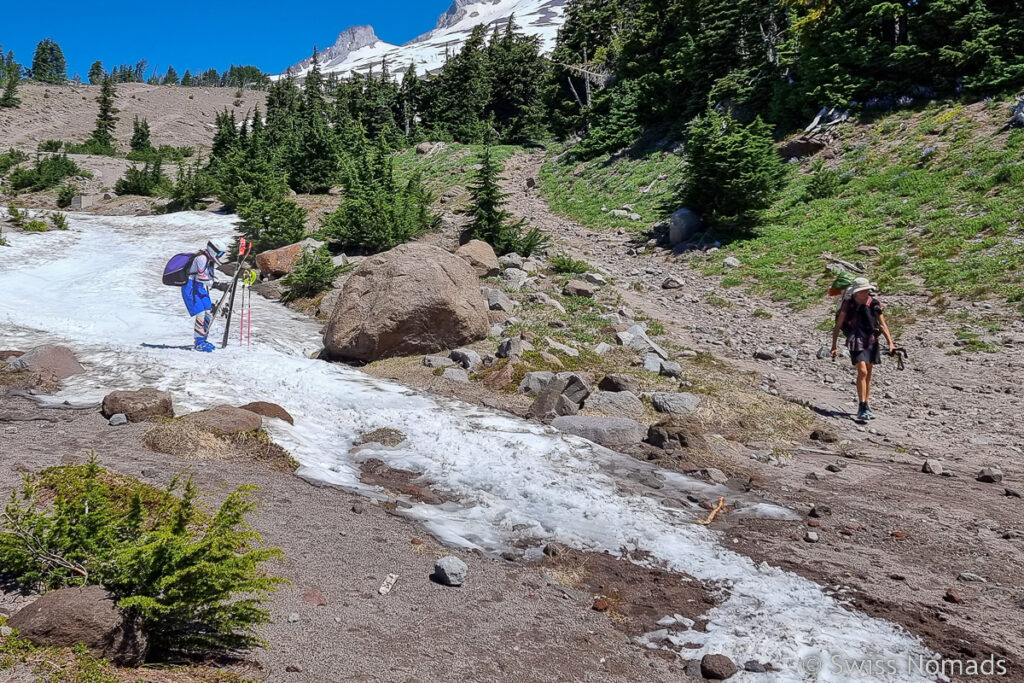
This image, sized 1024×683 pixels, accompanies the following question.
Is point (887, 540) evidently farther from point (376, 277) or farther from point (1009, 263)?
point (1009, 263)

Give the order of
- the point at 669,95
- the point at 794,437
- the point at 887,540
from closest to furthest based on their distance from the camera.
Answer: the point at 887,540
the point at 794,437
the point at 669,95

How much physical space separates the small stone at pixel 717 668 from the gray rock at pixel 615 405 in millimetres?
5120

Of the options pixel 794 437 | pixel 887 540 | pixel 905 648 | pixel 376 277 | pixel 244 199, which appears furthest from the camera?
pixel 244 199

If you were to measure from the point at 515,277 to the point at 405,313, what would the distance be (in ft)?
19.0

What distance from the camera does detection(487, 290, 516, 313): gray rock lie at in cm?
1418

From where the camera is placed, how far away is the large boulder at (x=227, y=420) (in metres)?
6.76

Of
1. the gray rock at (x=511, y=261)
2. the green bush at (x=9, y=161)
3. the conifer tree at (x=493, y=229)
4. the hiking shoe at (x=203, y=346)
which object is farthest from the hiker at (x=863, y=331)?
the green bush at (x=9, y=161)

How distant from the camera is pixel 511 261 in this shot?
1817 centimetres

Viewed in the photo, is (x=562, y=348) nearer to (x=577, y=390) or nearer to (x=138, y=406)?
(x=577, y=390)

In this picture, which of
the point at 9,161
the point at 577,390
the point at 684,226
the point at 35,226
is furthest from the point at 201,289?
the point at 9,161

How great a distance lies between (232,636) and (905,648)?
4016 millimetres

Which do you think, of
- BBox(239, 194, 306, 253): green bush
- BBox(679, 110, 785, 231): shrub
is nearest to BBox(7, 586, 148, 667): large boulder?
BBox(239, 194, 306, 253): green bush

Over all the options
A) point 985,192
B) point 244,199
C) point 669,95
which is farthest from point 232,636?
point 669,95

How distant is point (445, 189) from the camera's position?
35.7m
